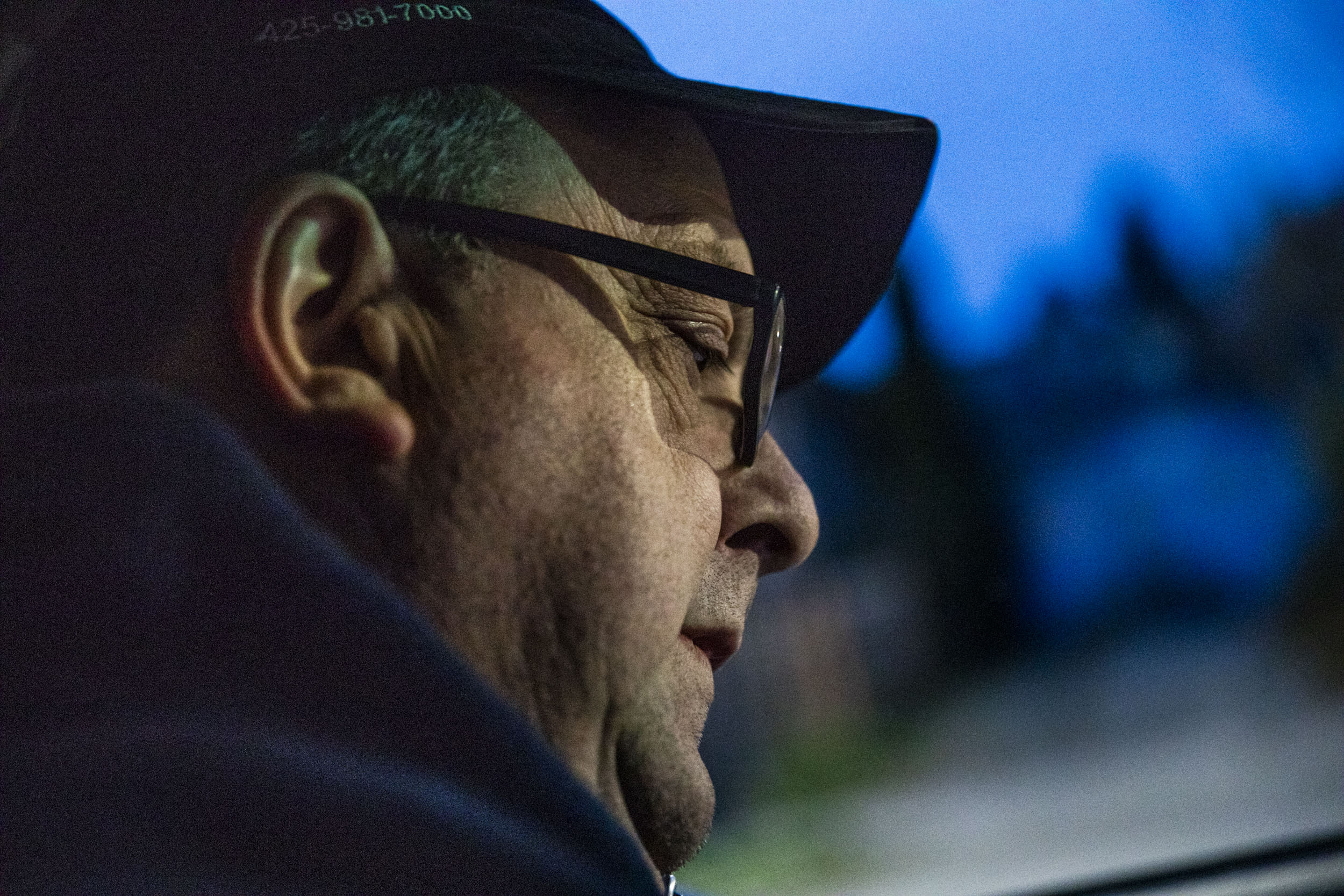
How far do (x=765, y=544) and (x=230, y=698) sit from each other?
710 mm

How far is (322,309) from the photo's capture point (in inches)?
38.0

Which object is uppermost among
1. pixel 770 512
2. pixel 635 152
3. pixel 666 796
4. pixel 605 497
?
pixel 635 152

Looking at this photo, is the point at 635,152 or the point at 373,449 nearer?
the point at 373,449

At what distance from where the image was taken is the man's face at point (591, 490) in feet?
3.06

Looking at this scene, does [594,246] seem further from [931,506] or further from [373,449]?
[931,506]

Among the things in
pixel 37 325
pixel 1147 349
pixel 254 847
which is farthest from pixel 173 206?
pixel 1147 349

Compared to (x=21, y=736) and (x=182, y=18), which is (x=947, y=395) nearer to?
(x=182, y=18)

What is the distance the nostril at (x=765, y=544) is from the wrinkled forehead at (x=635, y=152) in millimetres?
384

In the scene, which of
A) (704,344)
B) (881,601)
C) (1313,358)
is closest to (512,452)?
(704,344)

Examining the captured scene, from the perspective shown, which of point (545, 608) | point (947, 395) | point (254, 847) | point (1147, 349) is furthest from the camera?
point (1147, 349)

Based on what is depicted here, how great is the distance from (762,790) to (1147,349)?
3364mm

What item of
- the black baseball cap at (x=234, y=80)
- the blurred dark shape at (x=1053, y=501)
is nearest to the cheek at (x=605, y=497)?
the black baseball cap at (x=234, y=80)

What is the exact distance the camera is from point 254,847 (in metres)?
0.72

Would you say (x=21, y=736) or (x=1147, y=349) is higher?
(x=21, y=736)
